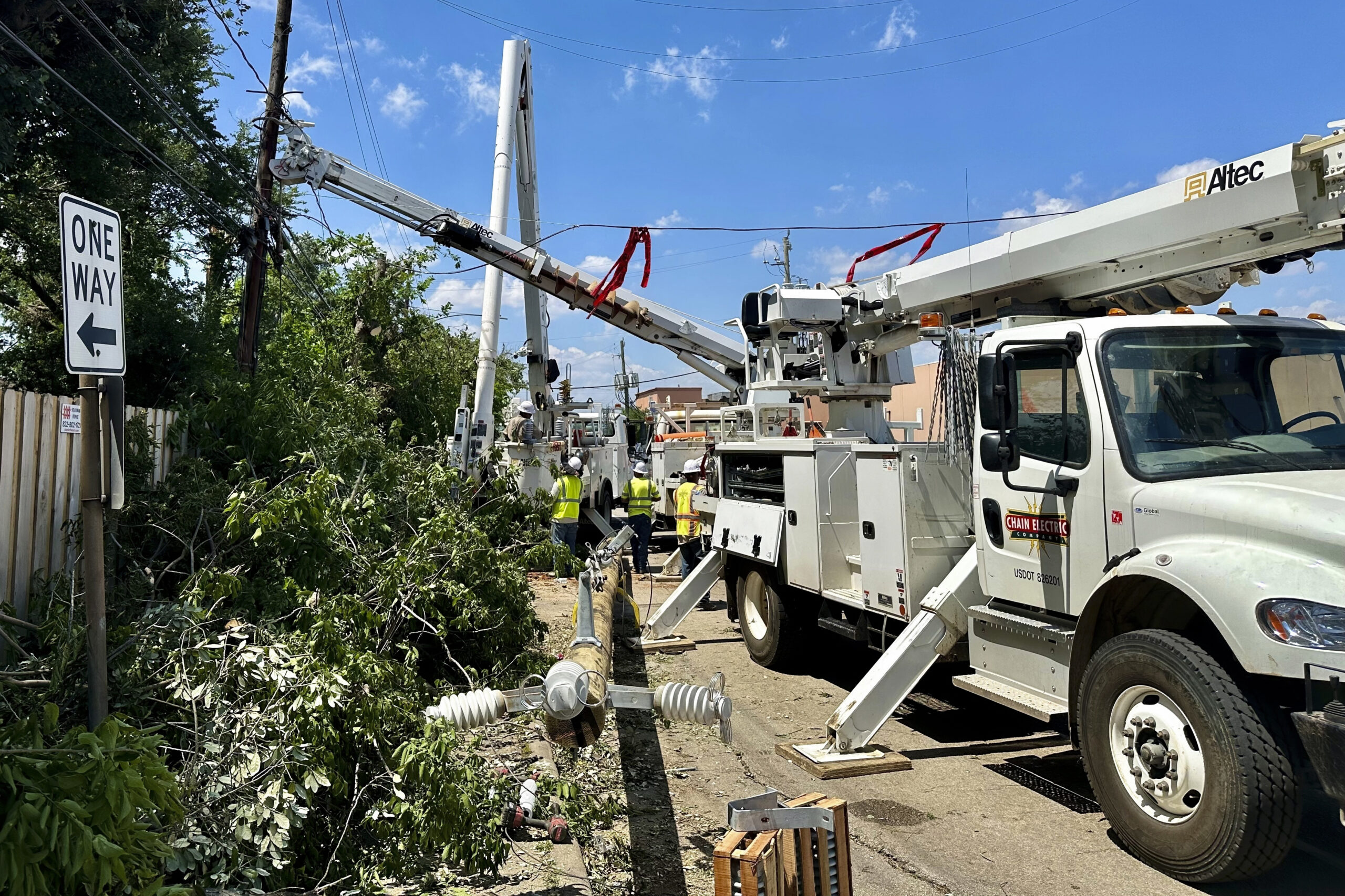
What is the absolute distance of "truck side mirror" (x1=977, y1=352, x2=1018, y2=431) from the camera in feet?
18.8

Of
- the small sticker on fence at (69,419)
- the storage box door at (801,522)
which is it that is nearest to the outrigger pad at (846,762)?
the storage box door at (801,522)

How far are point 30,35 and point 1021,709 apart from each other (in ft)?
39.2

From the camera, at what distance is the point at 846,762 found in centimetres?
614

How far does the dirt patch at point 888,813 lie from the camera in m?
5.39

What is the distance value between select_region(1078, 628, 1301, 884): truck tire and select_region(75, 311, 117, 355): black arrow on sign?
486cm

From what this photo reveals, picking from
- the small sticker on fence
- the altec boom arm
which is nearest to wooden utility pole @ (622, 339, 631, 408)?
the altec boom arm

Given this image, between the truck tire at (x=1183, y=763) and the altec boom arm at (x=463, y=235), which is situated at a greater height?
the altec boom arm at (x=463, y=235)

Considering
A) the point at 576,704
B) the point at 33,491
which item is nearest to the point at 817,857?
the point at 576,704

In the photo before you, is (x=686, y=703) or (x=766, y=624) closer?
(x=686, y=703)

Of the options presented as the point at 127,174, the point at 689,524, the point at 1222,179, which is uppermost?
the point at 127,174

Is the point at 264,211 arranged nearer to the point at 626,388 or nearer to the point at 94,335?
the point at 94,335

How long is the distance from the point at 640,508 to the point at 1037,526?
905 cm

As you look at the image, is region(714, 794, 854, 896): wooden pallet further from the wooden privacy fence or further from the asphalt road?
the wooden privacy fence

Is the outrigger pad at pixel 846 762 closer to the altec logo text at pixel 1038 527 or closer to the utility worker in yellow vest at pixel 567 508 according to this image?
the altec logo text at pixel 1038 527
